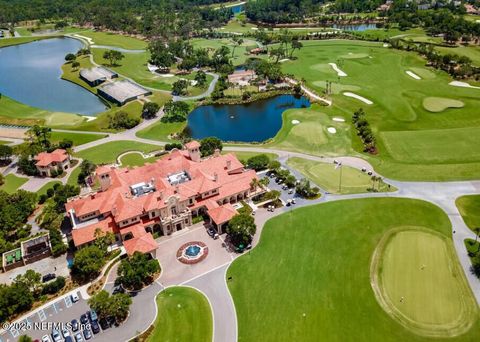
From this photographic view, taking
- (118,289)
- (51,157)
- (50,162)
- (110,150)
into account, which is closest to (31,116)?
(51,157)

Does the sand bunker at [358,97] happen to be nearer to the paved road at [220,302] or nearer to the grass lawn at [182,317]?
the paved road at [220,302]

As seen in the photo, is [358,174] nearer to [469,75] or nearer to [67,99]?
[469,75]

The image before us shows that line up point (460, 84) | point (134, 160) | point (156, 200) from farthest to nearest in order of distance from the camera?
1. point (460, 84)
2. point (134, 160)
3. point (156, 200)

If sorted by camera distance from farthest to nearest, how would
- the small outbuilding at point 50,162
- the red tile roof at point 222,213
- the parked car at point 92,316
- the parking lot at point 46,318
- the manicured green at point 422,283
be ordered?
the small outbuilding at point 50,162 → the red tile roof at point 222,213 → the parked car at point 92,316 → the parking lot at point 46,318 → the manicured green at point 422,283

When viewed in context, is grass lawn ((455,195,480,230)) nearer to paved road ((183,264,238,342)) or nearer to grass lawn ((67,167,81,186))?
paved road ((183,264,238,342))

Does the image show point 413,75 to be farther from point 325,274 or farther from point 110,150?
point 110,150

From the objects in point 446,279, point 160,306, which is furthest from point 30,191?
point 446,279

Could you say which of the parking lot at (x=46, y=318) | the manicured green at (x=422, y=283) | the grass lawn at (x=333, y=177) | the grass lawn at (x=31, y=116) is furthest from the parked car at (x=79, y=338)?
the grass lawn at (x=31, y=116)

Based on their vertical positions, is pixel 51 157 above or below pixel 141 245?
above
